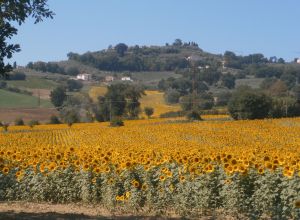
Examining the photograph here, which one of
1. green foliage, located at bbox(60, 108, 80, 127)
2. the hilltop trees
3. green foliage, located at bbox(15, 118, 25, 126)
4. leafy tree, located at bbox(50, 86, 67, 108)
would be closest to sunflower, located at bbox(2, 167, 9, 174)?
green foliage, located at bbox(15, 118, 25, 126)

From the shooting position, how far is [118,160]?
43.2 feet

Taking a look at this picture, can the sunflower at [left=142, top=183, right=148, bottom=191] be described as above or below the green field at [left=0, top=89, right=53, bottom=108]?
above

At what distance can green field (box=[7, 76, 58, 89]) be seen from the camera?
4505 inches

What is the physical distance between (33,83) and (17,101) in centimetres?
2747

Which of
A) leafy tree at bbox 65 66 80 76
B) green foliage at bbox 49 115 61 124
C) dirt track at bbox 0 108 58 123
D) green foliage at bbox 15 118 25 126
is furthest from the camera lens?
leafy tree at bbox 65 66 80 76

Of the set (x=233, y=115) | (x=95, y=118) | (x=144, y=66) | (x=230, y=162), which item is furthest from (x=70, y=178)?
(x=144, y=66)

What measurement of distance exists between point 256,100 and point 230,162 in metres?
60.7

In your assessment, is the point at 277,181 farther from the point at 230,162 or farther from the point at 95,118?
the point at 95,118

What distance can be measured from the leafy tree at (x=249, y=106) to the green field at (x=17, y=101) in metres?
36.8

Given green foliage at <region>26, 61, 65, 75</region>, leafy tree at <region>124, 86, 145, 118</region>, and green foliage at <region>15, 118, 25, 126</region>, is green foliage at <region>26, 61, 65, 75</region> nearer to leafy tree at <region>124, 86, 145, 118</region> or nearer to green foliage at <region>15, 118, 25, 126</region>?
leafy tree at <region>124, 86, 145, 118</region>

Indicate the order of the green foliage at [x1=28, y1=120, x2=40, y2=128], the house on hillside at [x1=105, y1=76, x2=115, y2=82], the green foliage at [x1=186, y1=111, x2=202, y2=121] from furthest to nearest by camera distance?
the house on hillside at [x1=105, y1=76, x2=115, y2=82] < the green foliage at [x1=28, y1=120, x2=40, y2=128] < the green foliage at [x1=186, y1=111, x2=202, y2=121]

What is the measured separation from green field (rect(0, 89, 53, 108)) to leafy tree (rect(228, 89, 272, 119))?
36783mm

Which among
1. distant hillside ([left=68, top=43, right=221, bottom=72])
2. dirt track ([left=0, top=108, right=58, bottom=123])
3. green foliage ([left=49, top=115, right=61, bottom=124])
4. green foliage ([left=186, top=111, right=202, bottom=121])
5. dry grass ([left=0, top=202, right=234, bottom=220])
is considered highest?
distant hillside ([left=68, top=43, right=221, bottom=72])

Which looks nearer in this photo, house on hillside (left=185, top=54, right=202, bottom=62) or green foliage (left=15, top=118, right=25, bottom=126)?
green foliage (left=15, top=118, right=25, bottom=126)
